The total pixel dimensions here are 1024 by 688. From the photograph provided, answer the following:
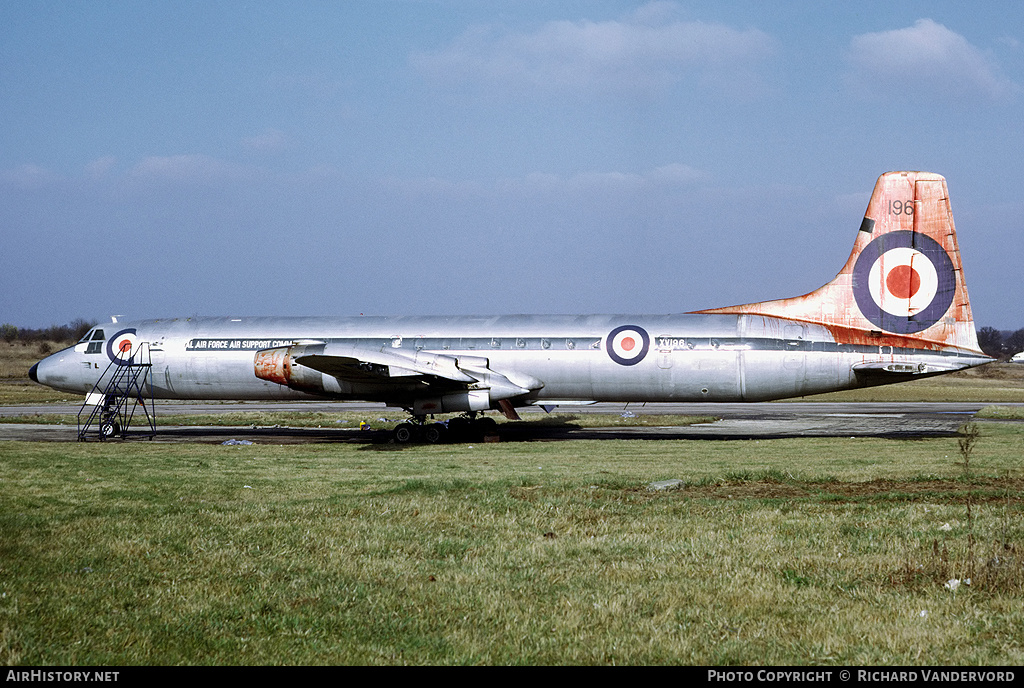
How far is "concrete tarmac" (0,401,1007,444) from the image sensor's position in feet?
101

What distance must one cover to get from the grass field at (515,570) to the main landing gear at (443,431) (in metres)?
13.0

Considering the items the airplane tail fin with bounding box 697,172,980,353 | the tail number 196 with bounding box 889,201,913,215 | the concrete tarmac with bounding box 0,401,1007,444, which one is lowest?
the concrete tarmac with bounding box 0,401,1007,444

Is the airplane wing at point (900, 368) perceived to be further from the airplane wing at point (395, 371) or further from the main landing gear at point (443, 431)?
the main landing gear at point (443, 431)

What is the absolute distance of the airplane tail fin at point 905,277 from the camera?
87.5ft

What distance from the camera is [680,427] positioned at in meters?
34.9

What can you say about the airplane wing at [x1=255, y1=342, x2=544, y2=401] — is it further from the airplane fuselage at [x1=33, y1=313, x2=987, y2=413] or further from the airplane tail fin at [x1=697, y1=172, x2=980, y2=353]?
the airplane tail fin at [x1=697, y1=172, x2=980, y2=353]

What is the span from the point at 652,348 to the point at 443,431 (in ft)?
25.8

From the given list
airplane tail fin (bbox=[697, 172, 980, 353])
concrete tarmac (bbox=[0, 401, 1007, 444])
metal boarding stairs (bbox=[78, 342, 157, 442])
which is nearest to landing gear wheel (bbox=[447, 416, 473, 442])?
concrete tarmac (bbox=[0, 401, 1007, 444])

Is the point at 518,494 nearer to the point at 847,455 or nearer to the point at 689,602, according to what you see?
the point at 689,602

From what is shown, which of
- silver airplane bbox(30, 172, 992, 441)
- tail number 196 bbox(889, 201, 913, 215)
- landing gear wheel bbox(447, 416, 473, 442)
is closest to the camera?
silver airplane bbox(30, 172, 992, 441)

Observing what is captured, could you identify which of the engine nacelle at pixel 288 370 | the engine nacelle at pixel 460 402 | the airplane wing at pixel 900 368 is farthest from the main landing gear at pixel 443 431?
the airplane wing at pixel 900 368

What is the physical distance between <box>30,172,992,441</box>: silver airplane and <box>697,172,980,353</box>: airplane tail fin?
1.5 inches
